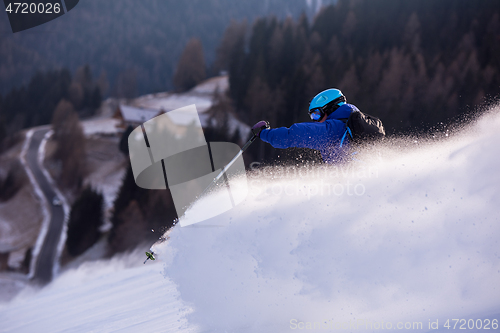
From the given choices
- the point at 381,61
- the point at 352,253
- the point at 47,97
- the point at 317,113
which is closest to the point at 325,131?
the point at 317,113

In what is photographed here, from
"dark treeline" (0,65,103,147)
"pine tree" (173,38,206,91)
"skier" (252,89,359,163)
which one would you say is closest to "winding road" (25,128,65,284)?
"dark treeline" (0,65,103,147)

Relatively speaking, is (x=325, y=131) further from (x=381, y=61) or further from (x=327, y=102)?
(x=381, y=61)

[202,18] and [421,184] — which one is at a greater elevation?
[421,184]

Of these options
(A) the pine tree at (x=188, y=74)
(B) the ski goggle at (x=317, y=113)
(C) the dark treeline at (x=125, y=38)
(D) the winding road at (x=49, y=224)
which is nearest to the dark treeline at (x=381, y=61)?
(A) the pine tree at (x=188, y=74)

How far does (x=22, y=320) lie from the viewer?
4.80m

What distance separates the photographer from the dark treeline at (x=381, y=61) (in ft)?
89.2

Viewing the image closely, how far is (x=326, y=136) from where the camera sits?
304cm

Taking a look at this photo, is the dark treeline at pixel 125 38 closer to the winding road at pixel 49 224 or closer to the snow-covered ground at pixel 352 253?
the winding road at pixel 49 224

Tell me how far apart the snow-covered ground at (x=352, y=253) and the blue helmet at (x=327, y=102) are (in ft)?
1.70

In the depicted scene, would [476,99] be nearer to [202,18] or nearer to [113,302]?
[113,302]

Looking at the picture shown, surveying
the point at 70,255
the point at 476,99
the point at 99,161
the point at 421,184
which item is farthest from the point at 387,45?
the point at 421,184

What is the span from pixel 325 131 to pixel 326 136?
4 centimetres

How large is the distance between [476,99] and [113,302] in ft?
93.8

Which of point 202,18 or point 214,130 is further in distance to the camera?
point 202,18
